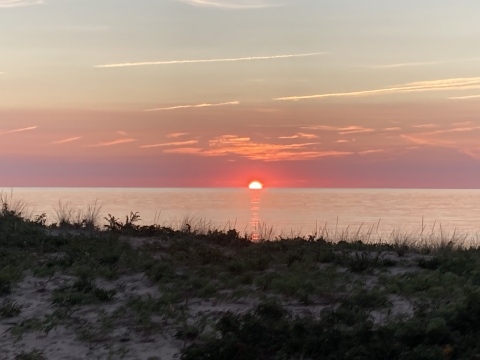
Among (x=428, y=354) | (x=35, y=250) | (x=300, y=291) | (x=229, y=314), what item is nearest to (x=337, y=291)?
(x=300, y=291)

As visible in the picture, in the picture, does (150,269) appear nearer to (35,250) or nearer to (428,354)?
(35,250)

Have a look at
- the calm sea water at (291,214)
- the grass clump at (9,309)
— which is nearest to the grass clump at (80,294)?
the grass clump at (9,309)

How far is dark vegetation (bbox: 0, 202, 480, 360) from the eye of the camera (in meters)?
7.35

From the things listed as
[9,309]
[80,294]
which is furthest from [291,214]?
[9,309]

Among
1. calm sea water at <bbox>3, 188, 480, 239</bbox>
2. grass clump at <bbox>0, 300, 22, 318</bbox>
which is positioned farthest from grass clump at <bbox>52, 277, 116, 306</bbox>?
calm sea water at <bbox>3, 188, 480, 239</bbox>

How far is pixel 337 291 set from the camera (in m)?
9.71

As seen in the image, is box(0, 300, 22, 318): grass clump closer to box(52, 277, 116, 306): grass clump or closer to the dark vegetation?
the dark vegetation

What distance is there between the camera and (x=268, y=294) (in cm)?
966

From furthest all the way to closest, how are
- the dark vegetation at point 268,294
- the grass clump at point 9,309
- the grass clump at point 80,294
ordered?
the grass clump at point 80,294, the grass clump at point 9,309, the dark vegetation at point 268,294

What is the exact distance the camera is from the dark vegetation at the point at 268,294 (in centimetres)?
735

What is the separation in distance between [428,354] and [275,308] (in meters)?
2.39

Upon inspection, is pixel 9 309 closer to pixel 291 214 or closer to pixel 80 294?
pixel 80 294

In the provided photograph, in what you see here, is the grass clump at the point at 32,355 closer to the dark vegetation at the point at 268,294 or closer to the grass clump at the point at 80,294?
the dark vegetation at the point at 268,294

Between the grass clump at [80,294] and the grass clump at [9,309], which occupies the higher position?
the grass clump at [80,294]
